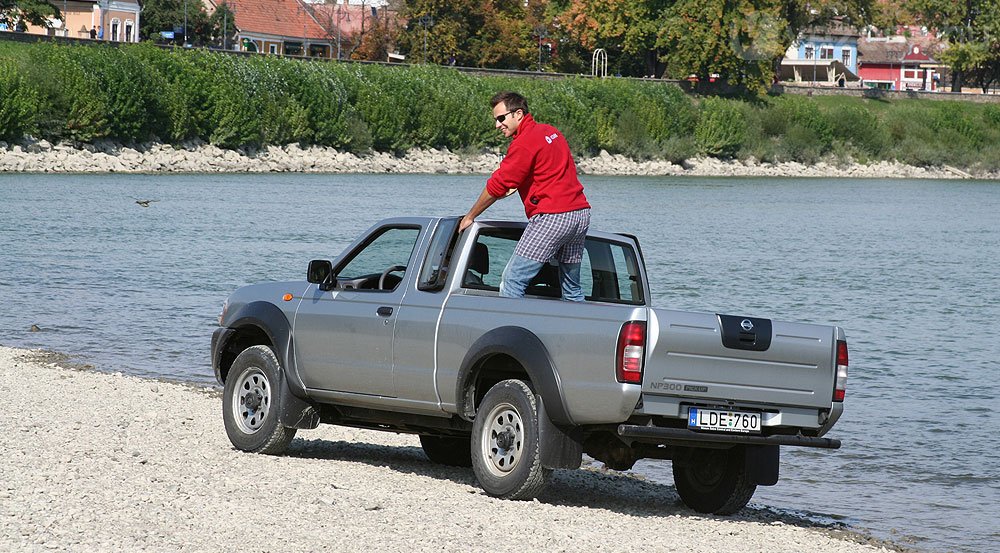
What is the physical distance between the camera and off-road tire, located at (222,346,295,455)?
1059 centimetres

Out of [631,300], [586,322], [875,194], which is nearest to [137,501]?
[586,322]

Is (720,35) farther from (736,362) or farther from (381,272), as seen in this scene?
(736,362)

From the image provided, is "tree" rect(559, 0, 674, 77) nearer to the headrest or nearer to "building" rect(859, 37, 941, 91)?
"building" rect(859, 37, 941, 91)

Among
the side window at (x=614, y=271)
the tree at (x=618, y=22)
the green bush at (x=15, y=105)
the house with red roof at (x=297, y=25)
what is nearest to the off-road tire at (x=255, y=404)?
the side window at (x=614, y=271)

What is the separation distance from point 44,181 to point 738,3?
62844 mm

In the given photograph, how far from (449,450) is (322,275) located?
1.64 metres

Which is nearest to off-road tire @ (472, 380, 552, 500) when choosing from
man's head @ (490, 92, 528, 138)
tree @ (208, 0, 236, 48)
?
man's head @ (490, 92, 528, 138)

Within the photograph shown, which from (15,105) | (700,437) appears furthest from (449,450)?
(15,105)

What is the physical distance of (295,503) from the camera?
8.75 metres

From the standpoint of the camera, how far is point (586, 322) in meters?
8.54

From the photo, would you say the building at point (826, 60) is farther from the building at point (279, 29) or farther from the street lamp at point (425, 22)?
the building at point (279, 29)

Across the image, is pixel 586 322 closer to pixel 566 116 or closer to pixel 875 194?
Answer: pixel 875 194

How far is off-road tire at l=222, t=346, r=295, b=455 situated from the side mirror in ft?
2.26

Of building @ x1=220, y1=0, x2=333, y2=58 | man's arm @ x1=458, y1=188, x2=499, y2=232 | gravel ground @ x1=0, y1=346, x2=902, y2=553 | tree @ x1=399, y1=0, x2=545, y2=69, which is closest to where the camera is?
gravel ground @ x1=0, y1=346, x2=902, y2=553
